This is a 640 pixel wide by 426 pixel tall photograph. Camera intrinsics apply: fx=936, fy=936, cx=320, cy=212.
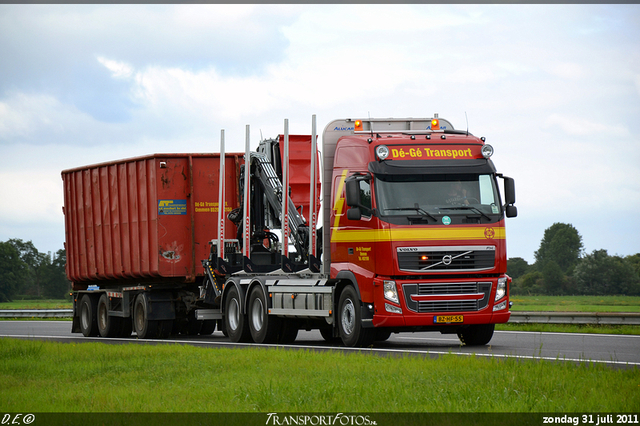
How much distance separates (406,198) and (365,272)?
1441mm

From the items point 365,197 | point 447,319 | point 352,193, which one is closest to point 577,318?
point 447,319

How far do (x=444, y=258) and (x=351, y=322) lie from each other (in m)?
2.13

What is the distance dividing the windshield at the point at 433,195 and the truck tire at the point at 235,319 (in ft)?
17.3

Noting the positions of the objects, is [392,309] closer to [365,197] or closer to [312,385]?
[365,197]

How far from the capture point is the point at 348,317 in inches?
658

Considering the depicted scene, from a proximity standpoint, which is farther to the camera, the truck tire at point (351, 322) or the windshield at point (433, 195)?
the truck tire at point (351, 322)

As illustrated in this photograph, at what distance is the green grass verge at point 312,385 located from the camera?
8.72m

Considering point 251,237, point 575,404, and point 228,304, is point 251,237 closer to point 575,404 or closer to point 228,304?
point 228,304

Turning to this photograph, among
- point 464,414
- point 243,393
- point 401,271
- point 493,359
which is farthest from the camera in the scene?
point 401,271

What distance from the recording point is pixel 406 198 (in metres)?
15.8

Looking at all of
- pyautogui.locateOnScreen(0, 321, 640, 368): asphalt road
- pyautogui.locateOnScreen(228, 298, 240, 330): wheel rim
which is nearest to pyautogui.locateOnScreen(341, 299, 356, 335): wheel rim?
pyautogui.locateOnScreen(0, 321, 640, 368): asphalt road

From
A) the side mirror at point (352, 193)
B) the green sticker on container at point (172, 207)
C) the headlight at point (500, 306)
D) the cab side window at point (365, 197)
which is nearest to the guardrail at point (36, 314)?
the green sticker on container at point (172, 207)

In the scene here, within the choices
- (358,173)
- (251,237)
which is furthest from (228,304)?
(358,173)

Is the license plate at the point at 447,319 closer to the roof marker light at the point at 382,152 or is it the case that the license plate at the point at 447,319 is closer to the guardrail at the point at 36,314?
the roof marker light at the point at 382,152
